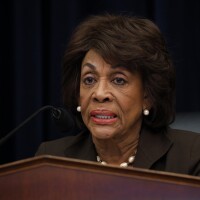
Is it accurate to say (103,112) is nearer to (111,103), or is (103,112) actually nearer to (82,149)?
(111,103)

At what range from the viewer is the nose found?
1149 millimetres

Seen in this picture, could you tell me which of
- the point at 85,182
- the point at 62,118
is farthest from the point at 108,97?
the point at 85,182

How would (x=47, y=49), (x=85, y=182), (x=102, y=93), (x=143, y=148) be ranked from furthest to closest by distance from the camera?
(x=47, y=49) → (x=143, y=148) → (x=102, y=93) → (x=85, y=182)

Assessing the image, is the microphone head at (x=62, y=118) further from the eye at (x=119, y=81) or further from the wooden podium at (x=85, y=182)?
the wooden podium at (x=85, y=182)

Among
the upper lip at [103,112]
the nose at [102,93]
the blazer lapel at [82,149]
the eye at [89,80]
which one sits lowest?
the blazer lapel at [82,149]

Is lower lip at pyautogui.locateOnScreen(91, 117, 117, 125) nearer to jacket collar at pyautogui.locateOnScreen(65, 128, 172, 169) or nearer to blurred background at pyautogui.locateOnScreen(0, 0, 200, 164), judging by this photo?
jacket collar at pyautogui.locateOnScreen(65, 128, 172, 169)

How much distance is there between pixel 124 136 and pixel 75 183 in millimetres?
672

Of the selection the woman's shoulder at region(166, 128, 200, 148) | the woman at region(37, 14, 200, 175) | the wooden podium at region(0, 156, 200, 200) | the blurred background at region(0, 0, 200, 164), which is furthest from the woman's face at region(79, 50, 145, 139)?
the blurred background at region(0, 0, 200, 164)

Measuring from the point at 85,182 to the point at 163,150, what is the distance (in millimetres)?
674

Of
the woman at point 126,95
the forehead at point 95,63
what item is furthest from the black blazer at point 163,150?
the forehead at point 95,63

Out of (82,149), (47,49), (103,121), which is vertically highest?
(47,49)

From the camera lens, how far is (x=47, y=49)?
1.99 m

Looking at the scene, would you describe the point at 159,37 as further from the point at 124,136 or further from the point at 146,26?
the point at 124,136

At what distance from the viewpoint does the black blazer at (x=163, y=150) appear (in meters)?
1.20
